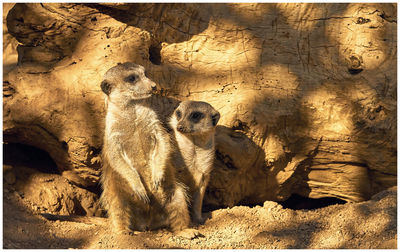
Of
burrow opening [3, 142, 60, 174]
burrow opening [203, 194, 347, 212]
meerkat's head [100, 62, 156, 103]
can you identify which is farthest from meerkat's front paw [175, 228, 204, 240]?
burrow opening [203, 194, 347, 212]

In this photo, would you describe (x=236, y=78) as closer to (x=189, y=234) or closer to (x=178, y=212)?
(x=178, y=212)

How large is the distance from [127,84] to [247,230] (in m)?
1.55

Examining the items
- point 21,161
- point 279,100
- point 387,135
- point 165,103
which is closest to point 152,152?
point 165,103

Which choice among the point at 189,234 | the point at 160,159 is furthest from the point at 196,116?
the point at 189,234

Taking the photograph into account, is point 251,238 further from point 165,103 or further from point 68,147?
point 68,147

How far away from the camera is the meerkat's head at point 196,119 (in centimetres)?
423

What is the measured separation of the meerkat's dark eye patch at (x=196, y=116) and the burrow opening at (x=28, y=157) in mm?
1758

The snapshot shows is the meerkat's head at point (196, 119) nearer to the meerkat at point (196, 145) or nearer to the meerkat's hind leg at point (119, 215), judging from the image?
the meerkat at point (196, 145)

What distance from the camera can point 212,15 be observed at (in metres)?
4.98

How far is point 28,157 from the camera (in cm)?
527

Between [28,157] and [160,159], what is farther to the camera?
[28,157]

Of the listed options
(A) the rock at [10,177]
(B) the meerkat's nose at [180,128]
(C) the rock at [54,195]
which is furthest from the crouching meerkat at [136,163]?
(A) the rock at [10,177]

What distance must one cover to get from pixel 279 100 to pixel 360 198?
4.67ft

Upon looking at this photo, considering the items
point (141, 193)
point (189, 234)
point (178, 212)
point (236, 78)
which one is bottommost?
point (189, 234)
